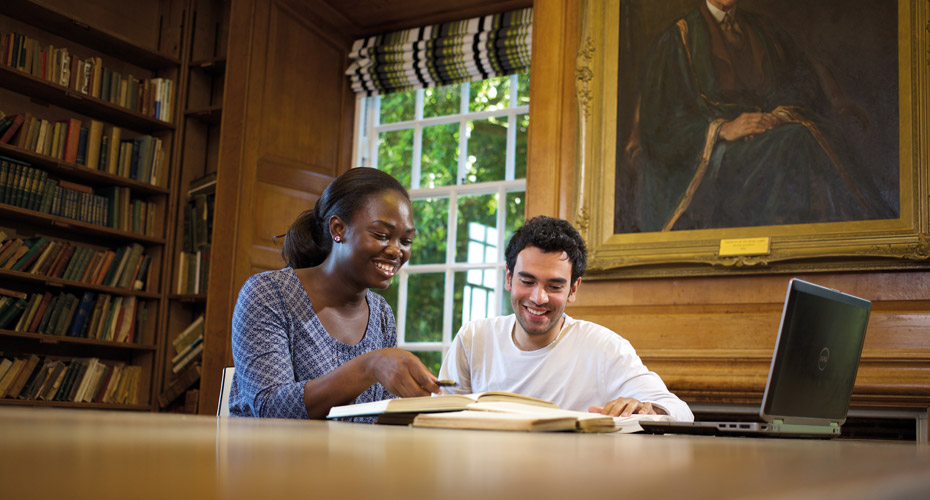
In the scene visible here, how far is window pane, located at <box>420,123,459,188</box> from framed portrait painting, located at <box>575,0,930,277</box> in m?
1.43

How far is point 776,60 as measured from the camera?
3.30 meters

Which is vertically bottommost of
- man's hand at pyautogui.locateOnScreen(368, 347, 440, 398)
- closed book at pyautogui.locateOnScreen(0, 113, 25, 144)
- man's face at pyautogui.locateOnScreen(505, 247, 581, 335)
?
man's hand at pyautogui.locateOnScreen(368, 347, 440, 398)

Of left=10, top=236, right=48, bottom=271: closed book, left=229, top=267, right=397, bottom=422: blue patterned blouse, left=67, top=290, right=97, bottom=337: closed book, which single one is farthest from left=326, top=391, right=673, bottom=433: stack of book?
left=67, top=290, right=97, bottom=337: closed book

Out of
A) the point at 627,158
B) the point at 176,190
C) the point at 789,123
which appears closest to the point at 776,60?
the point at 789,123

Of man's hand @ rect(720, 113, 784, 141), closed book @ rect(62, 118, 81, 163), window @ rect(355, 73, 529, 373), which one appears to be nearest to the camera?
man's hand @ rect(720, 113, 784, 141)

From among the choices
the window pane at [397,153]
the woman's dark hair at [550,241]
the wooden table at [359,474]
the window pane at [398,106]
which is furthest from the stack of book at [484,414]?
the window pane at [398,106]

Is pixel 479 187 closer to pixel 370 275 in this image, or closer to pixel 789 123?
pixel 789 123

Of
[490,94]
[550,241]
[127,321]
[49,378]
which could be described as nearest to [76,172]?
[127,321]

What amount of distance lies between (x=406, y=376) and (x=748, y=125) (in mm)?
2486

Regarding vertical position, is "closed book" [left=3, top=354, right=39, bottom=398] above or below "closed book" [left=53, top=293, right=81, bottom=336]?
below

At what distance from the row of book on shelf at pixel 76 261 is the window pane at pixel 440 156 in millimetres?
1699

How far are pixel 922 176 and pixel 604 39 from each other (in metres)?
1.42

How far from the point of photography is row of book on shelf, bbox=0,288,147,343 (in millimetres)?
3932

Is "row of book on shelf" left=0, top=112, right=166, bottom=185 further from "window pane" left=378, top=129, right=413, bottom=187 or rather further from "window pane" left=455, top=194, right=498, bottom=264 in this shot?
"window pane" left=455, top=194, right=498, bottom=264
